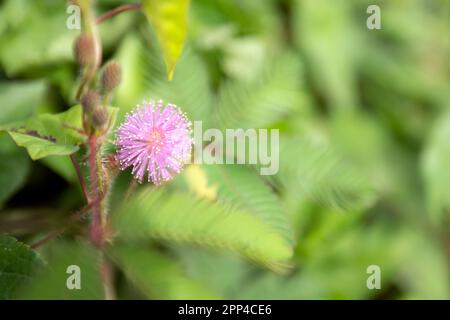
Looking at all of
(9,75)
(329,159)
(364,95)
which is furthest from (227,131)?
(364,95)

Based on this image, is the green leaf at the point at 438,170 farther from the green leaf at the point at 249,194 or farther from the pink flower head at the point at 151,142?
the pink flower head at the point at 151,142

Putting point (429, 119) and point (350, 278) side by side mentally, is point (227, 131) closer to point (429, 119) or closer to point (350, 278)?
point (350, 278)

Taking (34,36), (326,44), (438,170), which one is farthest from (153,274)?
(326,44)

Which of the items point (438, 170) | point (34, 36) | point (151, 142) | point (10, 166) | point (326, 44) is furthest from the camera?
point (326, 44)

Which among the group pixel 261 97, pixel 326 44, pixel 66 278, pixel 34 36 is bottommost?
pixel 66 278

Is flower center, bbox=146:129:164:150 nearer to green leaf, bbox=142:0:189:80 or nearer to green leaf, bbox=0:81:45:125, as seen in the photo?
green leaf, bbox=142:0:189:80

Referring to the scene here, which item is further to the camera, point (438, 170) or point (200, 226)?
point (438, 170)

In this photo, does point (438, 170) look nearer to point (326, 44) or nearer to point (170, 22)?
point (326, 44)

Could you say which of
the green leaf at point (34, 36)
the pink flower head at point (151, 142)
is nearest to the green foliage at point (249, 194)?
the pink flower head at point (151, 142)
